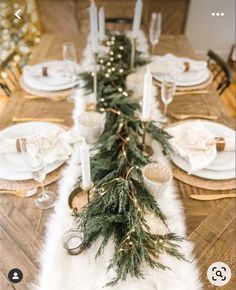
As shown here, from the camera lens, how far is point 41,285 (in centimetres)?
57

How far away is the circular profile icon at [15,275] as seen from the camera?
58 cm

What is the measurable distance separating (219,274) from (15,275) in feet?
1.51

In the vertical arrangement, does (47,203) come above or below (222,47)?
below

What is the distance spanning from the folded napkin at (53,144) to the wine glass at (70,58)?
372 millimetres

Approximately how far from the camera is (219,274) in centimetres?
60

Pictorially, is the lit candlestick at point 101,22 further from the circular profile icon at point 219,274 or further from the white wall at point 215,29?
the circular profile icon at point 219,274

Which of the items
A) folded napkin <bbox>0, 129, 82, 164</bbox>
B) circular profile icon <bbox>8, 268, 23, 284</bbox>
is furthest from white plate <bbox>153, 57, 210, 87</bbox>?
circular profile icon <bbox>8, 268, 23, 284</bbox>

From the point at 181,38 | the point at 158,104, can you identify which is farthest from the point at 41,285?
the point at 181,38

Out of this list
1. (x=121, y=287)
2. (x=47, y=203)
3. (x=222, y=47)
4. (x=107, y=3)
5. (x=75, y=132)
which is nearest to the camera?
(x=121, y=287)

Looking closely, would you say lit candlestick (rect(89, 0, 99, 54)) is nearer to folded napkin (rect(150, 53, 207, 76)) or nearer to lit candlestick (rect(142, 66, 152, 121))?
lit candlestick (rect(142, 66, 152, 121))

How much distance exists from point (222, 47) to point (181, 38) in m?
0.37

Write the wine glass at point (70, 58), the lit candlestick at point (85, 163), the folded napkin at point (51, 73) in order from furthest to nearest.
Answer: the folded napkin at point (51, 73), the wine glass at point (70, 58), the lit candlestick at point (85, 163)

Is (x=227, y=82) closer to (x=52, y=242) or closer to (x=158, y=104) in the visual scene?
(x=158, y=104)

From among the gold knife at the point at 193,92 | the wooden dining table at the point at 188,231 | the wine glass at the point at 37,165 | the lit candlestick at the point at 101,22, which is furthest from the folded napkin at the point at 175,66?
the wine glass at the point at 37,165
